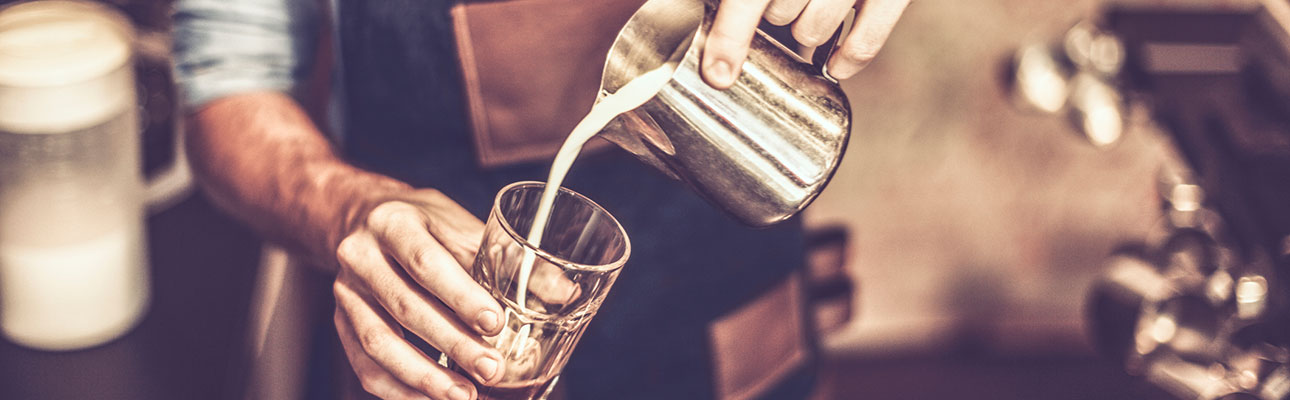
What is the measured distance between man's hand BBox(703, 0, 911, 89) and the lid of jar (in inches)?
24.1

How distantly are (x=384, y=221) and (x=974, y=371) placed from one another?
1.96 metres

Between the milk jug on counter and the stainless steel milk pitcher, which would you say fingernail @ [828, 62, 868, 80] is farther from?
the milk jug on counter

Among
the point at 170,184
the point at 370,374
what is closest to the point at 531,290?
the point at 370,374

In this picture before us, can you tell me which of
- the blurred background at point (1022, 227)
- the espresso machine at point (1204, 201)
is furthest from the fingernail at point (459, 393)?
the espresso machine at point (1204, 201)

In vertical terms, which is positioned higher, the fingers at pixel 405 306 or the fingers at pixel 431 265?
the fingers at pixel 431 265

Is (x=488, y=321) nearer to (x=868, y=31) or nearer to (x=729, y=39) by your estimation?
(x=729, y=39)

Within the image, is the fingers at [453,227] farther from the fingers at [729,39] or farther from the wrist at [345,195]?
the fingers at [729,39]

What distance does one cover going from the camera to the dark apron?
983 millimetres

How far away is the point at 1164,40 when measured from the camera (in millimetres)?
1221

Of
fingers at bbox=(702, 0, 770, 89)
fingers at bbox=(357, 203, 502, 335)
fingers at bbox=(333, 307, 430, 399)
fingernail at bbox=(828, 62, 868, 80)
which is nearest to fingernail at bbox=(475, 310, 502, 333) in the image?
fingers at bbox=(357, 203, 502, 335)

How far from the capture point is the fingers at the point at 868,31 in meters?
0.71

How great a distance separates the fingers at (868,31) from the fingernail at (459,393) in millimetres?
378

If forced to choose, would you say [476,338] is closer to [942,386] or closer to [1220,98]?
[1220,98]

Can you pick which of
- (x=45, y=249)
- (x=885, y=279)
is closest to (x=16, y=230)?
(x=45, y=249)
